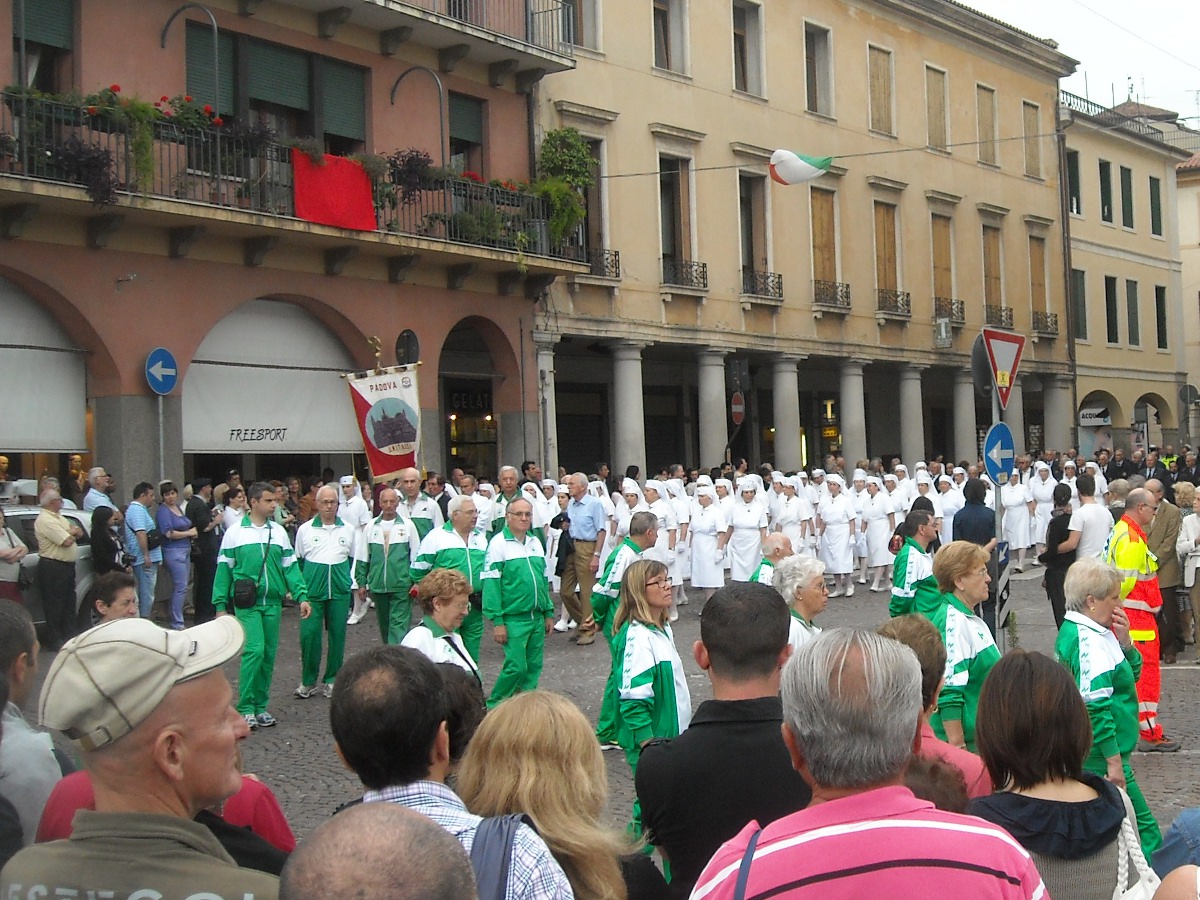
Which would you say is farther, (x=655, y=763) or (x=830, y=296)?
(x=830, y=296)

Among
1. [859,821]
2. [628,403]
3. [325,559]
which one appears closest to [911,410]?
[628,403]

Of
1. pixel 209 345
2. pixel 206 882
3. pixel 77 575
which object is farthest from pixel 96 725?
pixel 209 345

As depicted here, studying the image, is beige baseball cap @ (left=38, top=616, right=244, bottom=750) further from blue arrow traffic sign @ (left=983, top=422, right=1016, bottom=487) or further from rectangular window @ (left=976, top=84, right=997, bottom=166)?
rectangular window @ (left=976, top=84, right=997, bottom=166)

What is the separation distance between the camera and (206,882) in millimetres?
2572

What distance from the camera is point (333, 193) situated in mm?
20703

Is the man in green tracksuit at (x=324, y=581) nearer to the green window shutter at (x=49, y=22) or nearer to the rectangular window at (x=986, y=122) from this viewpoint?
the green window shutter at (x=49, y=22)

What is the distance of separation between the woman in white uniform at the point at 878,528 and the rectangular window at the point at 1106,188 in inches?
932

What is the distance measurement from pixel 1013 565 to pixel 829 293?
8.17 m

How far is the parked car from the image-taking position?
1434 centimetres

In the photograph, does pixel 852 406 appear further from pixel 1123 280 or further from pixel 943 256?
pixel 1123 280

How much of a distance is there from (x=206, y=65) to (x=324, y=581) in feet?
33.4

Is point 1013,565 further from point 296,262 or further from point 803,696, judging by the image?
point 803,696

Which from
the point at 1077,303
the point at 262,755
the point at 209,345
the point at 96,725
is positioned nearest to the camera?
the point at 96,725

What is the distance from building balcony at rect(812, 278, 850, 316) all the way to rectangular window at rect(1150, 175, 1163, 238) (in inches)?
755
